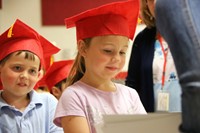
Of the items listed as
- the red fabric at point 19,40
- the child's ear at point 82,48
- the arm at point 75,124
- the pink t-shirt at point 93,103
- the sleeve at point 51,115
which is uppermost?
the red fabric at point 19,40

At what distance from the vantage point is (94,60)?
1.29 metres

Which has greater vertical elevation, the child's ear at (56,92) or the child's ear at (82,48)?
the child's ear at (82,48)

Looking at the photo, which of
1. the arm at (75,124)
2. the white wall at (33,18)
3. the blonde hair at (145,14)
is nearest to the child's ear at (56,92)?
the blonde hair at (145,14)

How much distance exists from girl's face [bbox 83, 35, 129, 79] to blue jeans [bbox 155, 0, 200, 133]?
76cm

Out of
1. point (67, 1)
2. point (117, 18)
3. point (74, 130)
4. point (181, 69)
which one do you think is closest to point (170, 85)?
point (117, 18)

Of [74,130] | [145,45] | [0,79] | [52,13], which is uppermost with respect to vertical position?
[52,13]

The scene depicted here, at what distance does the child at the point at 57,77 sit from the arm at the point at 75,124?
120cm

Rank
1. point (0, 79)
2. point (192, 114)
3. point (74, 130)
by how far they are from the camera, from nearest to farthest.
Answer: point (192, 114) → point (74, 130) → point (0, 79)

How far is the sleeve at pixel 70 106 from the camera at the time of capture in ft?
3.81

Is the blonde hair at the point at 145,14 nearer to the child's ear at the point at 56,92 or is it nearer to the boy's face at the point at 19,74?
the boy's face at the point at 19,74

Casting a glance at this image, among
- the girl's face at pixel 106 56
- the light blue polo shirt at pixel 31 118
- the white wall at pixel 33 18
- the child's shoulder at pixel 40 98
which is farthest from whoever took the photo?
the white wall at pixel 33 18

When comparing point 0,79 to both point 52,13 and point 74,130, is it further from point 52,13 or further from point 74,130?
point 52,13

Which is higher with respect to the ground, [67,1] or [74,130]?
[67,1]

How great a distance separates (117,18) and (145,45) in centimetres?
35
